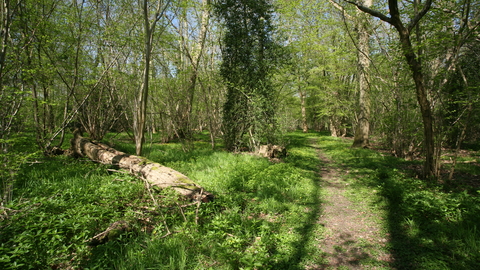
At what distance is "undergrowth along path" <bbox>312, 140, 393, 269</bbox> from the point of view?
2.58 metres

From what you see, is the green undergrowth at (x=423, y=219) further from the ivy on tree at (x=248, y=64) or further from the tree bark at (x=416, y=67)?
the ivy on tree at (x=248, y=64)

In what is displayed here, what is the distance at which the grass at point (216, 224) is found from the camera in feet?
7.50

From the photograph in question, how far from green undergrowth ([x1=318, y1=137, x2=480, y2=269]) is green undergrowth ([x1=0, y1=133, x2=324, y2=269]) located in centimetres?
100

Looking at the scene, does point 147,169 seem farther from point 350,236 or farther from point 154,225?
point 350,236

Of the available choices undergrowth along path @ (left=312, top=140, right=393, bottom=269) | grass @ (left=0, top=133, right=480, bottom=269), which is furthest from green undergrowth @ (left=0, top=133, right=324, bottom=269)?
undergrowth along path @ (left=312, top=140, right=393, bottom=269)

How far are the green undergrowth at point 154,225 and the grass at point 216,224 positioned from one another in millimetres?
13

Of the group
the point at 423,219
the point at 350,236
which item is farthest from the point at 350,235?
the point at 423,219

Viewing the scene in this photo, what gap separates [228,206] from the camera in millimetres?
3736

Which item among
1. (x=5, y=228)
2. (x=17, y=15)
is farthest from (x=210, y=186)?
(x=17, y=15)

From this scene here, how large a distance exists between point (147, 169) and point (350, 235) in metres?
3.77

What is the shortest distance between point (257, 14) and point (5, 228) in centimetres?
877

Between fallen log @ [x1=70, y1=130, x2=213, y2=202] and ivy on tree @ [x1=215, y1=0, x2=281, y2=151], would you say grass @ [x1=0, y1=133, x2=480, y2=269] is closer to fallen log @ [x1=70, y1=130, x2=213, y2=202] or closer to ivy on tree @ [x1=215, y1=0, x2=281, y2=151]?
fallen log @ [x1=70, y1=130, x2=213, y2=202]

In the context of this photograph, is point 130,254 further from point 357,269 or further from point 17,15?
point 17,15

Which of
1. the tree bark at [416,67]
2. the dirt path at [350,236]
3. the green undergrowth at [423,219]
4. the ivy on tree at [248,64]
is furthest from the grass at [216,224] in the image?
the ivy on tree at [248,64]
